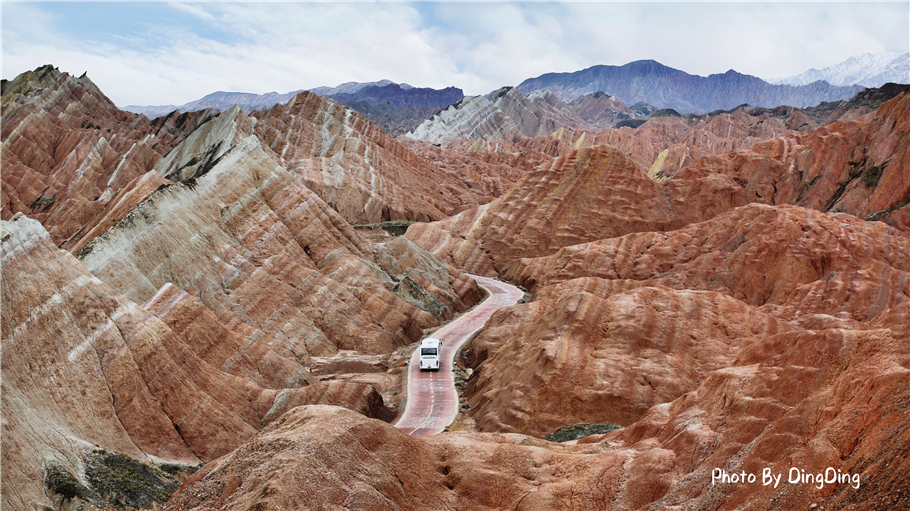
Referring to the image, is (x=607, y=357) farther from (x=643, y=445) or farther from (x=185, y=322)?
(x=185, y=322)

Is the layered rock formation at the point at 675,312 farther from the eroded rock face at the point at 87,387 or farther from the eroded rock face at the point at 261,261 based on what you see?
the eroded rock face at the point at 87,387

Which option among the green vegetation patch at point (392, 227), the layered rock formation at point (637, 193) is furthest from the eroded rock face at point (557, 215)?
the green vegetation patch at point (392, 227)

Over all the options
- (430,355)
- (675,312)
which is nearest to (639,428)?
(675,312)

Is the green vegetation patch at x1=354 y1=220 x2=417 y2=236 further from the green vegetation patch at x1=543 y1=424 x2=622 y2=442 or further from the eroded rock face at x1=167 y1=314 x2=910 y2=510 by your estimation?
the eroded rock face at x1=167 y1=314 x2=910 y2=510

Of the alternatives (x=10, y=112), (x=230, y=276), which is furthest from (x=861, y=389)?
(x=10, y=112)

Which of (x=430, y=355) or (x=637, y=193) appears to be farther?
(x=637, y=193)

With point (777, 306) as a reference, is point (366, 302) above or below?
below

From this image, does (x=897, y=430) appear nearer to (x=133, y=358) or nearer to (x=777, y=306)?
A: (x=133, y=358)
